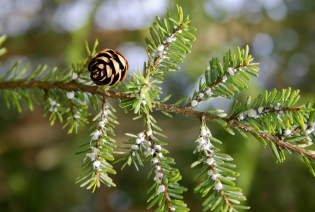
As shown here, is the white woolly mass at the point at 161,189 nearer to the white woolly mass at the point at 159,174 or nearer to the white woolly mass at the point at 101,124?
the white woolly mass at the point at 159,174

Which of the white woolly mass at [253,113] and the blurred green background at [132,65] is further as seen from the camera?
the blurred green background at [132,65]

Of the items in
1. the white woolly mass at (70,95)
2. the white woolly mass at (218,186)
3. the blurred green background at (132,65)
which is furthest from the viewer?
the blurred green background at (132,65)

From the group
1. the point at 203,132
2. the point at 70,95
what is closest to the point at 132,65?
the point at 70,95

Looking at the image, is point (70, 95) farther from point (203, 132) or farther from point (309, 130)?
point (309, 130)

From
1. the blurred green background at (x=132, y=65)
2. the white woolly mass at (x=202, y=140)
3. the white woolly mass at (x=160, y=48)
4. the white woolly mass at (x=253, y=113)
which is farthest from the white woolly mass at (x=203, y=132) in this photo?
the blurred green background at (x=132, y=65)

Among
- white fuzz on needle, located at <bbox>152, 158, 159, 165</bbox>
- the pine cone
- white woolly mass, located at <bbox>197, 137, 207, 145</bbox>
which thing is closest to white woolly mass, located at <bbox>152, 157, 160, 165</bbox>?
white fuzz on needle, located at <bbox>152, 158, 159, 165</bbox>

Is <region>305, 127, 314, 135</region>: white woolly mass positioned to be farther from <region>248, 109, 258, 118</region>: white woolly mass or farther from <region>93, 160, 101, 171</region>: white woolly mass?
<region>93, 160, 101, 171</region>: white woolly mass
